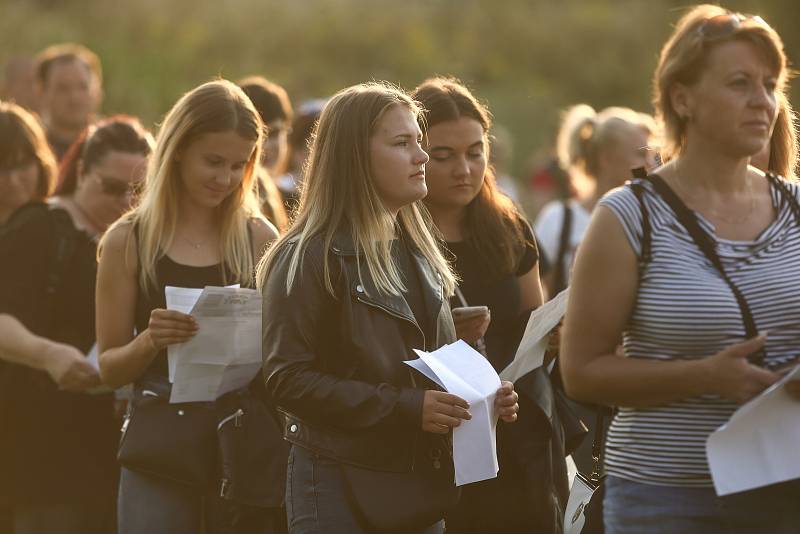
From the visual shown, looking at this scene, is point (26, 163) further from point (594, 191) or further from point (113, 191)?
point (594, 191)

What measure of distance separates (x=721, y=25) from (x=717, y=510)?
4.08 ft

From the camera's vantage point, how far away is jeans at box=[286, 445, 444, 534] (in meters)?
3.94

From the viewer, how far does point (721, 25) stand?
3383 mm

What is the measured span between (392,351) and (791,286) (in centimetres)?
125

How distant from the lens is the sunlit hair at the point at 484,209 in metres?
5.04

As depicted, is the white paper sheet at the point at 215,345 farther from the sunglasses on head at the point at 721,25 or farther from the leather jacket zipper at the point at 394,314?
the sunglasses on head at the point at 721,25

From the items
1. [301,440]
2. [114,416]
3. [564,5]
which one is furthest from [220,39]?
[301,440]

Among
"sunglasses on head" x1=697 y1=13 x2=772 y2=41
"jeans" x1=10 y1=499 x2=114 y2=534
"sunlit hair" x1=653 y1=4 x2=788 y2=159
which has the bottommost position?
"jeans" x1=10 y1=499 x2=114 y2=534

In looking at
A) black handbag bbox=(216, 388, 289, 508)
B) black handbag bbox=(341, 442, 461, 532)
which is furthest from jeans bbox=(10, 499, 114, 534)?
black handbag bbox=(341, 442, 461, 532)

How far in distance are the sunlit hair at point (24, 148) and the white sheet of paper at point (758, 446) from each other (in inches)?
155

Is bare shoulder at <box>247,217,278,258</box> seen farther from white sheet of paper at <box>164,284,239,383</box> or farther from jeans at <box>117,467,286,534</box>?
jeans at <box>117,467,286,534</box>

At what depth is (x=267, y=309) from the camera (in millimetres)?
4078

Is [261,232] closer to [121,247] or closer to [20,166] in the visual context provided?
[121,247]

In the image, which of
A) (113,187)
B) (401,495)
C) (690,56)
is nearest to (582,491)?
(401,495)
